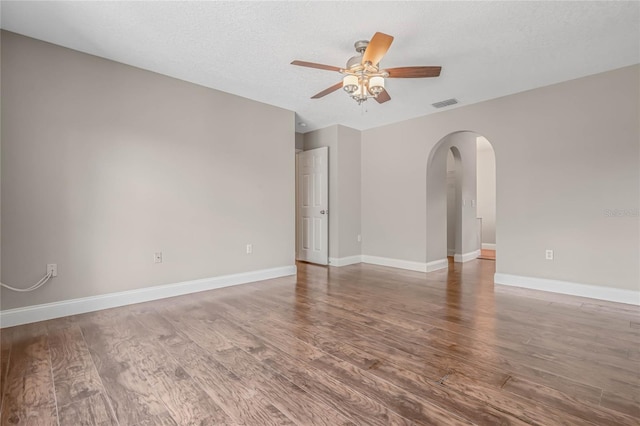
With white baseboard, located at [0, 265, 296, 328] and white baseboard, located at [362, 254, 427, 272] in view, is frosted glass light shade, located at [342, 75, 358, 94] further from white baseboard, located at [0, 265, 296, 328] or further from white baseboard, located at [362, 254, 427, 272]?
white baseboard, located at [362, 254, 427, 272]

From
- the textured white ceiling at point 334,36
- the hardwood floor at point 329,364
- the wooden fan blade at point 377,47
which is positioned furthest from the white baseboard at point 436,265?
the wooden fan blade at point 377,47

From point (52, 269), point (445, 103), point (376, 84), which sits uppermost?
point (445, 103)

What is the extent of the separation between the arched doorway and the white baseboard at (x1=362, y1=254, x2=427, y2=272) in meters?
0.13

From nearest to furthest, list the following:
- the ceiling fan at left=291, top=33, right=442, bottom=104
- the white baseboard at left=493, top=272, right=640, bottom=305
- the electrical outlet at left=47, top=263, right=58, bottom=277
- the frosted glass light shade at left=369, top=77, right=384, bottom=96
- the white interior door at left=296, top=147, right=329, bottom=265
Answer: the ceiling fan at left=291, top=33, right=442, bottom=104 < the frosted glass light shade at left=369, top=77, right=384, bottom=96 < the electrical outlet at left=47, top=263, right=58, bottom=277 < the white baseboard at left=493, top=272, right=640, bottom=305 < the white interior door at left=296, top=147, right=329, bottom=265

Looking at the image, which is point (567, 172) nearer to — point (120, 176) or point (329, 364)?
point (329, 364)

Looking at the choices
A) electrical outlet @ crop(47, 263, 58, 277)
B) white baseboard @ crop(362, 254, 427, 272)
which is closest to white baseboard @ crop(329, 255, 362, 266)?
white baseboard @ crop(362, 254, 427, 272)

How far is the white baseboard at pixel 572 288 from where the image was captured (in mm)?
3422

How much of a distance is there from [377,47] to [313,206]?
3.78 meters

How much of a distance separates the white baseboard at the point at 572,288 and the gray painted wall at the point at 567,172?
0.07 m

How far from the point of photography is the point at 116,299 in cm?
328

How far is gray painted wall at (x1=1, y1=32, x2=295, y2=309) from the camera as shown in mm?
2814

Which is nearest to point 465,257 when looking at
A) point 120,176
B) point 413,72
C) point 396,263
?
point 396,263

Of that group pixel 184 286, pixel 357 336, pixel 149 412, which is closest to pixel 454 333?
pixel 357 336

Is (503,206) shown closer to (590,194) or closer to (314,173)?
(590,194)
